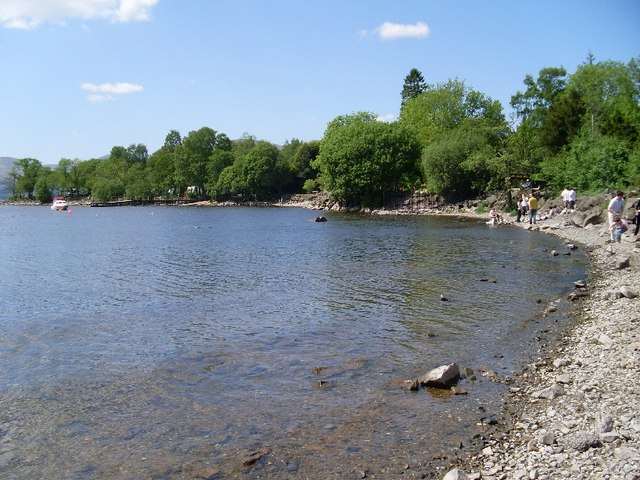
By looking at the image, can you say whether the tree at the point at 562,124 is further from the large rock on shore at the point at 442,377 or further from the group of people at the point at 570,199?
the large rock on shore at the point at 442,377

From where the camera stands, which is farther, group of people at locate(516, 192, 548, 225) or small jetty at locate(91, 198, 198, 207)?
small jetty at locate(91, 198, 198, 207)

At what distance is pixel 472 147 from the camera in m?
84.4

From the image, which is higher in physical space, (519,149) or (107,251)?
(519,149)

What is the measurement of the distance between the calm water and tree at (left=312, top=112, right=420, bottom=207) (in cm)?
6231

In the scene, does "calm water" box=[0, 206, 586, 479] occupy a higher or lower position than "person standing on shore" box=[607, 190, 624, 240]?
lower

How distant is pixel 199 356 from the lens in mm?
16312

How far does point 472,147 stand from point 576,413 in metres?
78.0

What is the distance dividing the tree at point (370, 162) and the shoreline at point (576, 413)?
259ft

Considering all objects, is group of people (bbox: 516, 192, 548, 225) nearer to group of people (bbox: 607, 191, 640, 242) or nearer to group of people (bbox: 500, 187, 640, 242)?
group of people (bbox: 500, 187, 640, 242)

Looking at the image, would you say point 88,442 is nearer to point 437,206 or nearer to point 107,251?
point 107,251

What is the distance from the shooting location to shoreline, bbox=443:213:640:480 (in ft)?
28.9

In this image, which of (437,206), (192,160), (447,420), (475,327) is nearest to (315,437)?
(447,420)

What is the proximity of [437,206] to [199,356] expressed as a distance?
77755 mm

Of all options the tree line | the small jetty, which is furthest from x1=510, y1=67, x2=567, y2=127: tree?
the small jetty
